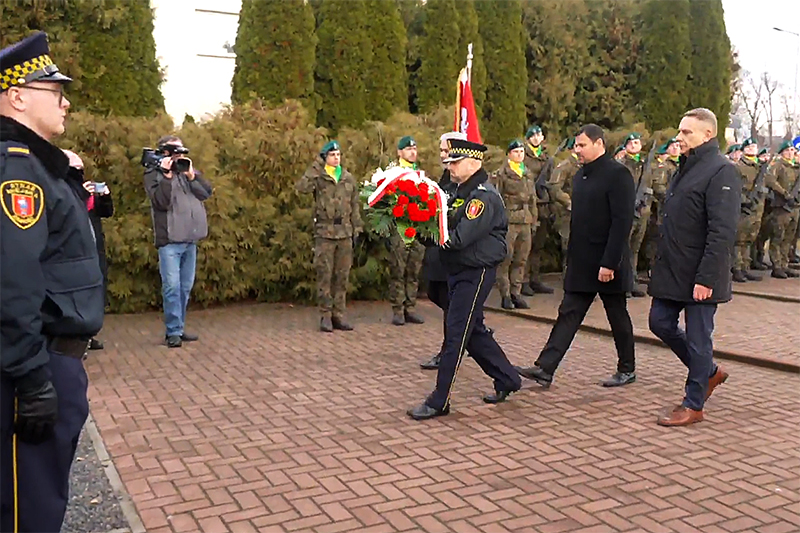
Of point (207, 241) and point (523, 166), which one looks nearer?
point (207, 241)

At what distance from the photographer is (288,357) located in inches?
297

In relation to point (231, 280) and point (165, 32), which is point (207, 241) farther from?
point (165, 32)

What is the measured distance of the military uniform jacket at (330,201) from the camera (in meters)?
8.73

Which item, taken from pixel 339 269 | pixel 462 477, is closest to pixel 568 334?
pixel 462 477


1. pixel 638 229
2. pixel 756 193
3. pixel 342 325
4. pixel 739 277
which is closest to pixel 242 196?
pixel 342 325

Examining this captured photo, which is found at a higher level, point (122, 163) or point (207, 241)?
point (122, 163)

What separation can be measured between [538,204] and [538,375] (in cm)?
556

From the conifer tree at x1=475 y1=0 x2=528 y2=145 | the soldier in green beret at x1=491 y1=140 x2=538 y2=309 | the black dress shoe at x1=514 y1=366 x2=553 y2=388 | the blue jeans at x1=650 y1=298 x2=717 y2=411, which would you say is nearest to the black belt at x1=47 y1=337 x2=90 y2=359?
the blue jeans at x1=650 y1=298 x2=717 y2=411

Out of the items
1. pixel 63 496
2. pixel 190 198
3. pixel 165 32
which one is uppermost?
pixel 165 32

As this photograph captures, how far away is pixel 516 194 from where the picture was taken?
1030 centimetres

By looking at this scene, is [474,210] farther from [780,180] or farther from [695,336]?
[780,180]

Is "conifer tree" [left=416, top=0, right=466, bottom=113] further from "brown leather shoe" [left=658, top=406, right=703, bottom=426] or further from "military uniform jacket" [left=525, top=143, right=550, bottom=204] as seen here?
"brown leather shoe" [left=658, top=406, right=703, bottom=426]

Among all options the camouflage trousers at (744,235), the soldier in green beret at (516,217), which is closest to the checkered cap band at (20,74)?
the soldier in green beret at (516,217)

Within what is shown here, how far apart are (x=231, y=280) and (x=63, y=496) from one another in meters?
7.39
